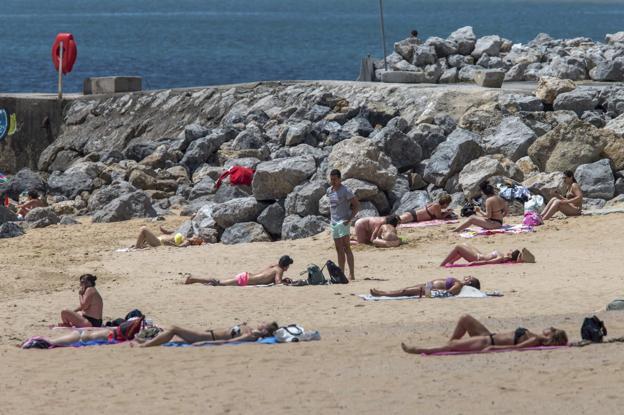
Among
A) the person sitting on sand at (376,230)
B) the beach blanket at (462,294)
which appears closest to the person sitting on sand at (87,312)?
the beach blanket at (462,294)

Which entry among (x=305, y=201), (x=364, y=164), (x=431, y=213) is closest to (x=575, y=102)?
(x=364, y=164)

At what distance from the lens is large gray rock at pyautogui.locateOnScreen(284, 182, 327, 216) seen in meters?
21.0

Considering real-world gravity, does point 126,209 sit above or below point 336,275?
below

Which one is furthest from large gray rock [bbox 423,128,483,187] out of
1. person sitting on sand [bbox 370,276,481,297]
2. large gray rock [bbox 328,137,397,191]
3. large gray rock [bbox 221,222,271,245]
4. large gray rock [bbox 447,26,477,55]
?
large gray rock [bbox 447,26,477,55]

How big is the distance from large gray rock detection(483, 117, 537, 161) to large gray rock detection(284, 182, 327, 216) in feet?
12.3

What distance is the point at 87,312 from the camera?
1416 centimetres

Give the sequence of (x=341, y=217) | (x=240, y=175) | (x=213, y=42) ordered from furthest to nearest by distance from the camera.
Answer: (x=213, y=42) → (x=240, y=175) → (x=341, y=217)

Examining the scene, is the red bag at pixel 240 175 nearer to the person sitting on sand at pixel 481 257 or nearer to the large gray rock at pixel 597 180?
the large gray rock at pixel 597 180

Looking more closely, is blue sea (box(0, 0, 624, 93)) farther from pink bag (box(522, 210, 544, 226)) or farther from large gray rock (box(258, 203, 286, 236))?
pink bag (box(522, 210, 544, 226))

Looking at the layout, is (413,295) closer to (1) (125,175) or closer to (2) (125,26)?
(1) (125,175)

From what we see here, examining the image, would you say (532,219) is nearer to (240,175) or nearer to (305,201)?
(305,201)

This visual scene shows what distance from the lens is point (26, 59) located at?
82125mm

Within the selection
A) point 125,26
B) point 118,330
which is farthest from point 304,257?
point 125,26

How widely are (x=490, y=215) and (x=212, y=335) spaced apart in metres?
7.31
